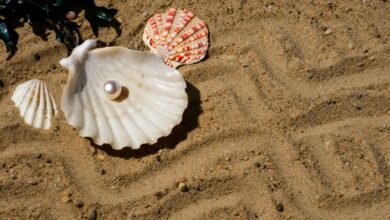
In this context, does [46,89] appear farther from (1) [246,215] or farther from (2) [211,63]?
(1) [246,215]

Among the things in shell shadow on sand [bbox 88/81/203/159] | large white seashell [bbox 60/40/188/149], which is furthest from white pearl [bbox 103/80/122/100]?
shell shadow on sand [bbox 88/81/203/159]

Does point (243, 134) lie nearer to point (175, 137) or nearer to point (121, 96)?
point (175, 137)

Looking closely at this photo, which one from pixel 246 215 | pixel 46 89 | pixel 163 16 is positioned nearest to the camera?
pixel 246 215

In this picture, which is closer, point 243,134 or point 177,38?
point 243,134

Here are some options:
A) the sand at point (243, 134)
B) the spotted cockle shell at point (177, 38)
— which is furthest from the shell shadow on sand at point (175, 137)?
the spotted cockle shell at point (177, 38)

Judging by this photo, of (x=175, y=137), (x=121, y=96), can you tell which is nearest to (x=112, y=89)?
(x=121, y=96)

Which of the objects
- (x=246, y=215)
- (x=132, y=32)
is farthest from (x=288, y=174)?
(x=132, y=32)
